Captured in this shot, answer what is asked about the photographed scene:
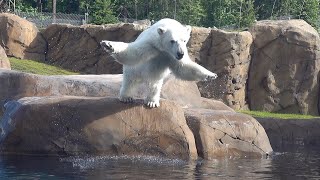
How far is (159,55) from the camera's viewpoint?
11.3 m

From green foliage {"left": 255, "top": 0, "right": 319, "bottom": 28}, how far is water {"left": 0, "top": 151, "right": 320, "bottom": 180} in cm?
3047

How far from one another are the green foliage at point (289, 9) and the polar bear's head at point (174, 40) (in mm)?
31547

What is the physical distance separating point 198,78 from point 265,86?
16.2 meters

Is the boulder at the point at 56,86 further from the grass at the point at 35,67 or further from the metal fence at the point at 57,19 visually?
the metal fence at the point at 57,19

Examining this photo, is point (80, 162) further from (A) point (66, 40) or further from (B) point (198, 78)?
(A) point (66, 40)

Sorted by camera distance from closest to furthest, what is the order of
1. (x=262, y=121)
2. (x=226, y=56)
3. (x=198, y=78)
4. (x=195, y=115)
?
(x=198, y=78)
(x=195, y=115)
(x=262, y=121)
(x=226, y=56)

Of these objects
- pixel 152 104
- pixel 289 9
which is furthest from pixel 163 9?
pixel 152 104

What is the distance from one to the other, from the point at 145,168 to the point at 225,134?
2888 mm

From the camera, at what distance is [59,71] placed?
2667cm

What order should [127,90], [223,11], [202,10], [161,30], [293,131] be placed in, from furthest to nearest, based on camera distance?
[223,11]
[202,10]
[293,131]
[127,90]
[161,30]

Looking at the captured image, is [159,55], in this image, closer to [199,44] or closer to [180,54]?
[180,54]

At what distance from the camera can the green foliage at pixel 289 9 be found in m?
42.5

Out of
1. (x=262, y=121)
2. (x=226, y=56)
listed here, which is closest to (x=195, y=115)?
(x=262, y=121)

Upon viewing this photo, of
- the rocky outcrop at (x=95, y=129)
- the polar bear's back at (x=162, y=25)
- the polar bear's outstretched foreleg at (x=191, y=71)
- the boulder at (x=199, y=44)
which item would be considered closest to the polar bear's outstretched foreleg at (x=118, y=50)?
A: the polar bear's back at (x=162, y=25)
